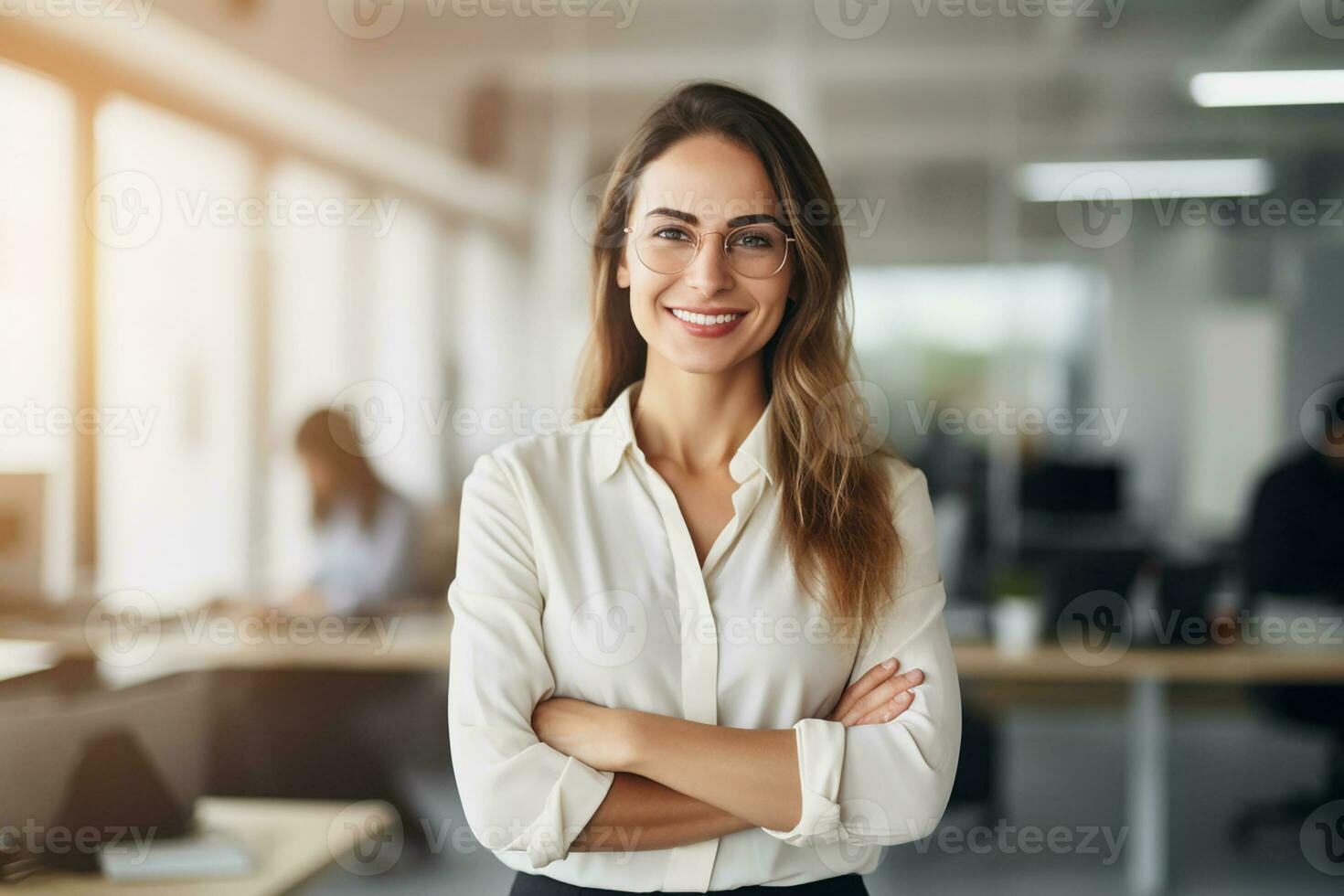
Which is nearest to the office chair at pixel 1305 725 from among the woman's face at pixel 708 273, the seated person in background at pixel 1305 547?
the seated person in background at pixel 1305 547

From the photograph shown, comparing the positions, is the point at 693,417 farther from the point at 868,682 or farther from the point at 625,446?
the point at 868,682

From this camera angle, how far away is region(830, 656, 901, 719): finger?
1530 mm

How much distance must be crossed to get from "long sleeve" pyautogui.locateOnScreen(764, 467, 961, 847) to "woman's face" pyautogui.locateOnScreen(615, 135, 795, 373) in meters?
0.38

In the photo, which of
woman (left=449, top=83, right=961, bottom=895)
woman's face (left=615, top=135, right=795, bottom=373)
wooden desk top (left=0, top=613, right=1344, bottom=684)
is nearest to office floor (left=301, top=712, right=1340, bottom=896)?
wooden desk top (left=0, top=613, right=1344, bottom=684)

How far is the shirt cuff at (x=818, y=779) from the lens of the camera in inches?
55.9

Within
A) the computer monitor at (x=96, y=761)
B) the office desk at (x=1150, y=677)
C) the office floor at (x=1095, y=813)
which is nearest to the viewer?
the computer monitor at (x=96, y=761)

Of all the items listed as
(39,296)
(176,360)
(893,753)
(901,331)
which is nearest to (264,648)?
(176,360)

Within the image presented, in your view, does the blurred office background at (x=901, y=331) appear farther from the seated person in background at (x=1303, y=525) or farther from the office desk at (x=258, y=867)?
the office desk at (x=258, y=867)

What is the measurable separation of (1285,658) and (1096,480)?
0.77 meters

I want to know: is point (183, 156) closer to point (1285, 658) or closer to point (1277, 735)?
point (1285, 658)

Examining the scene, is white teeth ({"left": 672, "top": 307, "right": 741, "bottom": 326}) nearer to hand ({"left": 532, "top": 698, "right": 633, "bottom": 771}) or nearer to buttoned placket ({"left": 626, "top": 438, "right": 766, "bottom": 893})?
buttoned placket ({"left": 626, "top": 438, "right": 766, "bottom": 893})

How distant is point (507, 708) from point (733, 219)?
692mm

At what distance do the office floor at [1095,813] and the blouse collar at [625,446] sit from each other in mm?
2445

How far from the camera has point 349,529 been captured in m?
3.69
